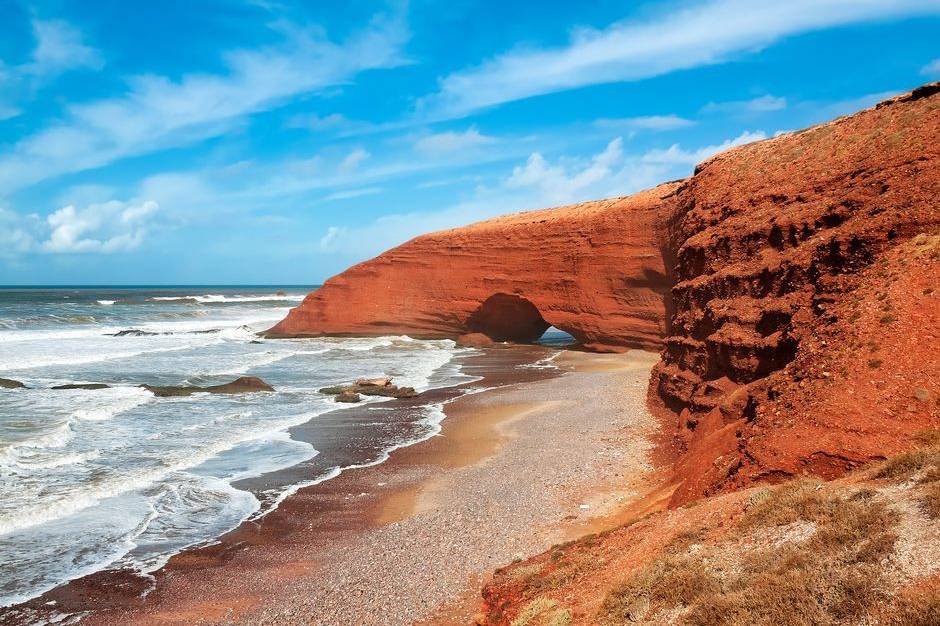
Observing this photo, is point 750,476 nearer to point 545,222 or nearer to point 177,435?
point 177,435

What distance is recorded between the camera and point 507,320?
41.3 meters

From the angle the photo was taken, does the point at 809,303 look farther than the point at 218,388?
No

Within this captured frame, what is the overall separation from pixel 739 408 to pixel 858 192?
15.0 feet

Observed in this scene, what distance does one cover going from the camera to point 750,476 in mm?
7531

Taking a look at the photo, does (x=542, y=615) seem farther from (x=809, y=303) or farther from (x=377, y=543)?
(x=809, y=303)

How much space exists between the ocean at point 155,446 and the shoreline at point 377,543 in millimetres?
609

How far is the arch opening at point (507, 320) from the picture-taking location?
39.8 meters

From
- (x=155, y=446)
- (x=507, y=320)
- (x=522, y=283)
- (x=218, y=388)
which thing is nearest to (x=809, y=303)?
(x=155, y=446)

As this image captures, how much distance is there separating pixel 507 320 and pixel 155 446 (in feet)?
92.9

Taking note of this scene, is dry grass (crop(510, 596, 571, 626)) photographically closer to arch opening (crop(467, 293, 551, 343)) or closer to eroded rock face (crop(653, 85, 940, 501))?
eroded rock face (crop(653, 85, 940, 501))

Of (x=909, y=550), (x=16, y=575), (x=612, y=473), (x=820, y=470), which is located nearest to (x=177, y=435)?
(x=16, y=575)

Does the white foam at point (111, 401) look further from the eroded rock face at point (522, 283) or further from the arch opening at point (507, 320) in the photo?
the arch opening at point (507, 320)

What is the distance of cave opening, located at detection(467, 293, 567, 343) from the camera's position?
3978 cm

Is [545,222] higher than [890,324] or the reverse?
higher
